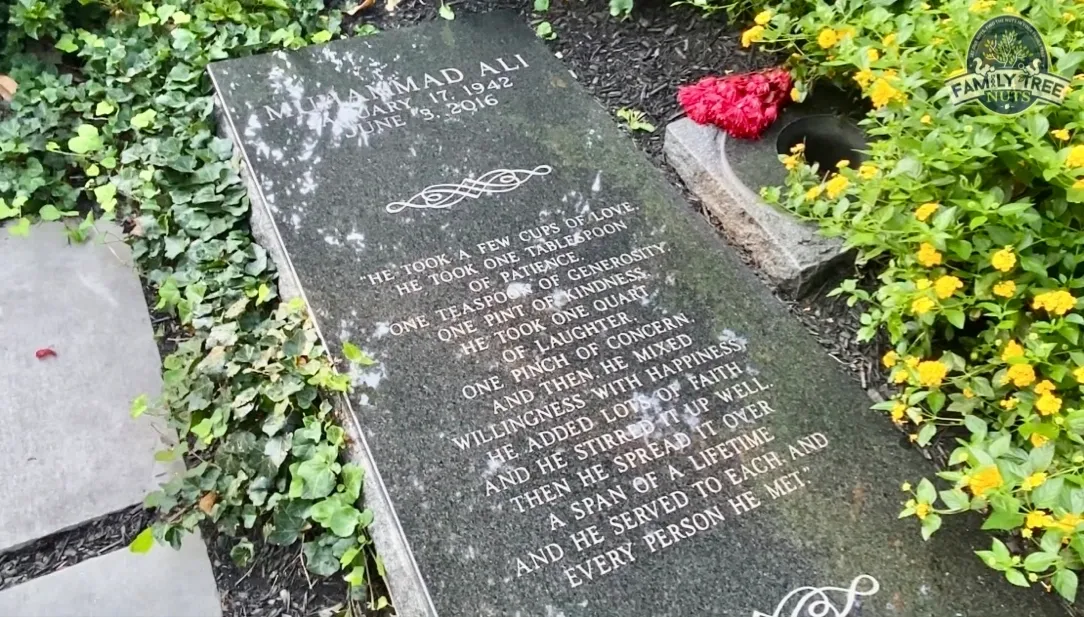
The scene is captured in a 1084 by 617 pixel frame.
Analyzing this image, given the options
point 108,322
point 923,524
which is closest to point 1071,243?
point 923,524

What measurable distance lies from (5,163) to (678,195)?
2.11 meters

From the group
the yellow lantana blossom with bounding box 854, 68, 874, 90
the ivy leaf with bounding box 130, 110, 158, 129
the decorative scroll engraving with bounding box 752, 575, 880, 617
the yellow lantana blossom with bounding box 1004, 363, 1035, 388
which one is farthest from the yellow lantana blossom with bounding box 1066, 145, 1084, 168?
the ivy leaf with bounding box 130, 110, 158, 129

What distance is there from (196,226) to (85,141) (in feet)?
1.96

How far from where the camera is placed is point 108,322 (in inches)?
99.9

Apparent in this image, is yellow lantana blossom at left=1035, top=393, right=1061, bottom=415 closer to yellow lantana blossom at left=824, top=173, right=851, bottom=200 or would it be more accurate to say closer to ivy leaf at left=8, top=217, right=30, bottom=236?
yellow lantana blossom at left=824, top=173, right=851, bottom=200

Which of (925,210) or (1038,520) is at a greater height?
(925,210)

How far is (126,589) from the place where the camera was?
2.04 metres

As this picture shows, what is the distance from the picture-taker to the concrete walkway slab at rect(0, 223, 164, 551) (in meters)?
2.18

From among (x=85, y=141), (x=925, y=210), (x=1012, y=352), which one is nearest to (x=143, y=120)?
(x=85, y=141)

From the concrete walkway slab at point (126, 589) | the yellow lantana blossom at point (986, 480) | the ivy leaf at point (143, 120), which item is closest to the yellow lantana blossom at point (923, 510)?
the yellow lantana blossom at point (986, 480)

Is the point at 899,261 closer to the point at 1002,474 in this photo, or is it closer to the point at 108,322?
the point at 1002,474

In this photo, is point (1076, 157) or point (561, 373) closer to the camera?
point (1076, 157)

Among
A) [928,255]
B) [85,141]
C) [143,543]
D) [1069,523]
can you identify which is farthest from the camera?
[85,141]

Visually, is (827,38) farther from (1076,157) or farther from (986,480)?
(986,480)
